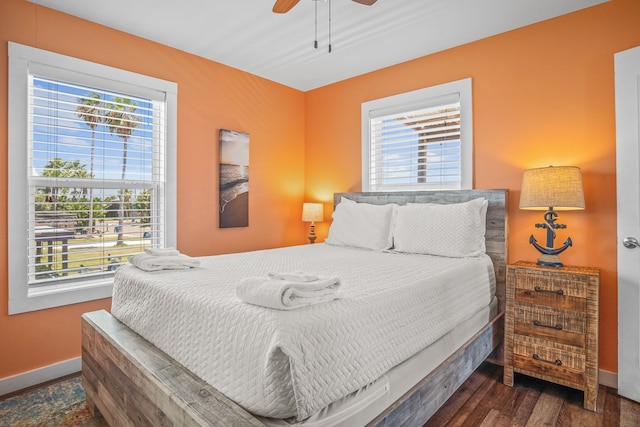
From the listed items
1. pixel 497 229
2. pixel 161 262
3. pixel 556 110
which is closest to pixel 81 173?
pixel 161 262

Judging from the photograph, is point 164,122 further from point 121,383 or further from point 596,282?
point 596,282

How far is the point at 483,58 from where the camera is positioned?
2.93m

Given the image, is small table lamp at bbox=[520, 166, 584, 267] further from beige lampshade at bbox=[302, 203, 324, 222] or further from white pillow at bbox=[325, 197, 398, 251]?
beige lampshade at bbox=[302, 203, 324, 222]

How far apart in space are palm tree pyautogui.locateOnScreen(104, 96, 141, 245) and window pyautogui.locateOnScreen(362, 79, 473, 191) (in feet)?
7.00

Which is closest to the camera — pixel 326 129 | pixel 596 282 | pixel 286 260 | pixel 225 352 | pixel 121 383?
pixel 225 352

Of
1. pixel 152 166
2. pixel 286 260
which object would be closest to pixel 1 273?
pixel 152 166

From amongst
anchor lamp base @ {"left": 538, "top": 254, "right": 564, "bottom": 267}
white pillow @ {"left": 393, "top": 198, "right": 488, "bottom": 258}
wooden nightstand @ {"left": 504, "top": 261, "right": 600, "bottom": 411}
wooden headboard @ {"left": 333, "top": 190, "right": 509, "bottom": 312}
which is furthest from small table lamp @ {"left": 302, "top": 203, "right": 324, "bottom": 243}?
anchor lamp base @ {"left": 538, "top": 254, "right": 564, "bottom": 267}

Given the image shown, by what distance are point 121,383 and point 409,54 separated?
320cm

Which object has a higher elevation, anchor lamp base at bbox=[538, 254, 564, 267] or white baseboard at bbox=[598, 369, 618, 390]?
anchor lamp base at bbox=[538, 254, 564, 267]

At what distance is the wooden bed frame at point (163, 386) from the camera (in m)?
1.20

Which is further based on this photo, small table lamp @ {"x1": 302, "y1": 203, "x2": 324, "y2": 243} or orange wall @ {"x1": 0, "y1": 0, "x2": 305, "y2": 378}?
small table lamp @ {"x1": 302, "y1": 203, "x2": 324, "y2": 243}

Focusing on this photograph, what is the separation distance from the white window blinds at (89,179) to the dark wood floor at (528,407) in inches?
101

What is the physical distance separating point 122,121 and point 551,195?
313 cm

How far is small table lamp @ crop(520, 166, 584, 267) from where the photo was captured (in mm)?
2238
